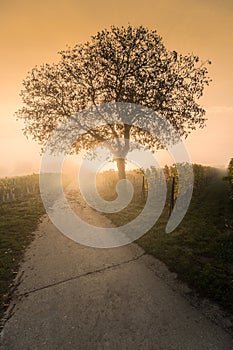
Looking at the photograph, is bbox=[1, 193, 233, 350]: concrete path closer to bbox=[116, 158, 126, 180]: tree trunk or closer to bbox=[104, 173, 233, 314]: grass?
bbox=[104, 173, 233, 314]: grass

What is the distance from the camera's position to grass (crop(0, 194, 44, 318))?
909 centimetres

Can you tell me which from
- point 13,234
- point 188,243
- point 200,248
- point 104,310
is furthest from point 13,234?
point 200,248

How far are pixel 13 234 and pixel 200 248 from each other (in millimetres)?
9666

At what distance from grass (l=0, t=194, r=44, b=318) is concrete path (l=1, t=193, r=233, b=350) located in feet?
1.54

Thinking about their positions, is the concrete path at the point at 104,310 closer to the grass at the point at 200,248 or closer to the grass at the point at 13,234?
the grass at the point at 13,234

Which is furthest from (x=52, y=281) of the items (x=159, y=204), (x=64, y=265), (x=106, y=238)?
(x=159, y=204)

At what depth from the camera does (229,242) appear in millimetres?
11625

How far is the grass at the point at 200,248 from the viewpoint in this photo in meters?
8.23

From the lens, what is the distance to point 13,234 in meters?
14.3

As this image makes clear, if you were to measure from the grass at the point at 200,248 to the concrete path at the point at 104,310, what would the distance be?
0.75 meters

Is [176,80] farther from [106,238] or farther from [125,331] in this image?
[125,331]

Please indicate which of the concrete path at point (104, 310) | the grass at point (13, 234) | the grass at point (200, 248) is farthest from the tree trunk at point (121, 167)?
the concrete path at point (104, 310)

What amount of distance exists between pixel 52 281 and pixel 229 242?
303 inches

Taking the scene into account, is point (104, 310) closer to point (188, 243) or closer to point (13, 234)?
point (188, 243)
